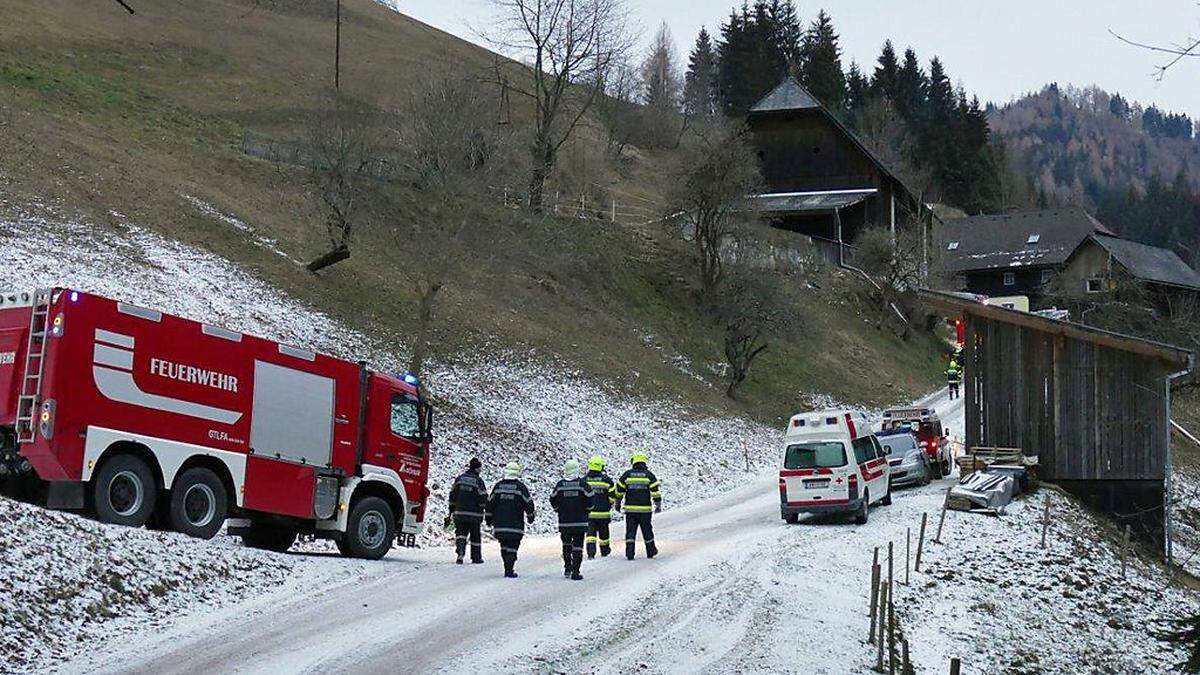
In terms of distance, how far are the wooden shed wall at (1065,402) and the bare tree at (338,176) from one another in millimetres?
20324

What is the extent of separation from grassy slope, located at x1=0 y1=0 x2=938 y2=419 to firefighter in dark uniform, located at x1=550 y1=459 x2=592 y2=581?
1627 cm

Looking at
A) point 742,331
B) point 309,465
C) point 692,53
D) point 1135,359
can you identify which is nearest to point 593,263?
point 742,331

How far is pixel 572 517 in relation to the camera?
1866 centimetres

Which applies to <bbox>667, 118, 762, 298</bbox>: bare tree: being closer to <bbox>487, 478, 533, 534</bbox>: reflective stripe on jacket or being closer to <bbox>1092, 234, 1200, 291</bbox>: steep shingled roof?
<bbox>487, 478, 533, 534</bbox>: reflective stripe on jacket

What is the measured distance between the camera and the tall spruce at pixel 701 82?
376ft

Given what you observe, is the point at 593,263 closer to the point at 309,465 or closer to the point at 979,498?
the point at 979,498

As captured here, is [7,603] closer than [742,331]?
Yes

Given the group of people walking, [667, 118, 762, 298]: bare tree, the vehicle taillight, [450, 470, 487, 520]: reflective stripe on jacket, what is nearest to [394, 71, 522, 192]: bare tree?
[667, 118, 762, 298]: bare tree

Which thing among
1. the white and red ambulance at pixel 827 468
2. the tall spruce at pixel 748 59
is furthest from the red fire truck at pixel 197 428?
the tall spruce at pixel 748 59

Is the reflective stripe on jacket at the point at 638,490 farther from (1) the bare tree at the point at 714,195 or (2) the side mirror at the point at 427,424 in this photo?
(1) the bare tree at the point at 714,195

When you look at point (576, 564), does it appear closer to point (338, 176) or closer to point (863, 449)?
point (863, 449)

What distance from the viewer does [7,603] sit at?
41.2ft

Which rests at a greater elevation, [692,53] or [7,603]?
[692,53]

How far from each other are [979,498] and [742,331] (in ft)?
76.1
